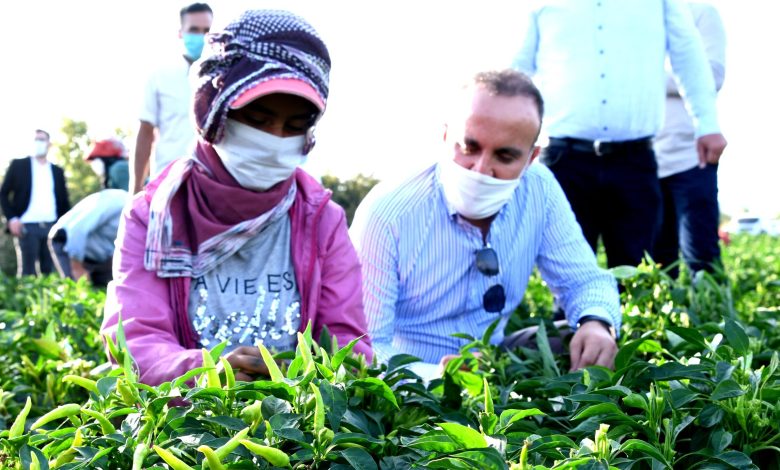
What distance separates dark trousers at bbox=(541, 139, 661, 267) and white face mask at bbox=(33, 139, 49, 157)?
264 inches

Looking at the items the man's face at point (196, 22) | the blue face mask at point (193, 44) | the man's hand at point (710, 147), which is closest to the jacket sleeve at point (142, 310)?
the man's hand at point (710, 147)

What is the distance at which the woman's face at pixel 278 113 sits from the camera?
8.41ft

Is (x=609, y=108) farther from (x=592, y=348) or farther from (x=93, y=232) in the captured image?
(x=93, y=232)

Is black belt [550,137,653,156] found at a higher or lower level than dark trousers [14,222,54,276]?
higher

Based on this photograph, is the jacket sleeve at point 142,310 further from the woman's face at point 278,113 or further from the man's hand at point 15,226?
the man's hand at point 15,226

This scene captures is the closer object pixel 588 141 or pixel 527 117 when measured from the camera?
pixel 527 117

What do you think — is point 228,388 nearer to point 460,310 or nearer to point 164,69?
point 460,310

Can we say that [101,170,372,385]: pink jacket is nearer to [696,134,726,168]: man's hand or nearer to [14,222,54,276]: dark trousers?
[696,134,726,168]: man's hand

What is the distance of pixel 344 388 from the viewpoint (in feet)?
5.04

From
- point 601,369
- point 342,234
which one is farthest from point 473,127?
point 601,369

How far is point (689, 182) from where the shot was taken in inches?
211

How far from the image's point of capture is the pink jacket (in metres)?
2.34

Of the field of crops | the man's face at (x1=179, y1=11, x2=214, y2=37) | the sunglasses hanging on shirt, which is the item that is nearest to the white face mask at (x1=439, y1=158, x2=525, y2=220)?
the sunglasses hanging on shirt

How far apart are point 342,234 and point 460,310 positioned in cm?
62
